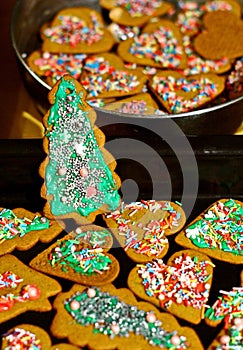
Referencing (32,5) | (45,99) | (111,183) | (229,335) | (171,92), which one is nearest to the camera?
(229,335)

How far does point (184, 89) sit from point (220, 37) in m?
0.21

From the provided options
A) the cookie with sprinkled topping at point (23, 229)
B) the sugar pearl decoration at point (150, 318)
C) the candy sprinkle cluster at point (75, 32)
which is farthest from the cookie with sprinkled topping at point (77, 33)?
the sugar pearl decoration at point (150, 318)

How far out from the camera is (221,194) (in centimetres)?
129

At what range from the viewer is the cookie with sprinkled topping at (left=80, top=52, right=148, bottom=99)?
1479mm

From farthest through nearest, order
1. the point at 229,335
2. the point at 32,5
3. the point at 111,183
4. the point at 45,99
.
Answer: the point at 32,5 < the point at 45,99 < the point at 111,183 < the point at 229,335

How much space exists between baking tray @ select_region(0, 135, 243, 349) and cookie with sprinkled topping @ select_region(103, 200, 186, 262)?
0.02 m

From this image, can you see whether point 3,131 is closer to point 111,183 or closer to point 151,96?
point 151,96

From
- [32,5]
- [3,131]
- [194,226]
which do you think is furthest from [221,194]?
[32,5]

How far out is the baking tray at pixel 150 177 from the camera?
117 cm

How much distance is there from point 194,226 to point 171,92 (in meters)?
0.36

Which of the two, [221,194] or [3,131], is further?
[3,131]

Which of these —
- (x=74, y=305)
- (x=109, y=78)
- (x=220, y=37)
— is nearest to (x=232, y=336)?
(x=74, y=305)

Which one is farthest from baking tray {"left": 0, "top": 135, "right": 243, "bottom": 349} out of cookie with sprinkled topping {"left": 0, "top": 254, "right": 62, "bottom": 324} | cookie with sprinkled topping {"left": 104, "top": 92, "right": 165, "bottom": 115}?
cookie with sprinkled topping {"left": 104, "top": 92, "right": 165, "bottom": 115}

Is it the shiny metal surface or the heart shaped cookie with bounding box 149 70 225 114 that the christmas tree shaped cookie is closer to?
the shiny metal surface
